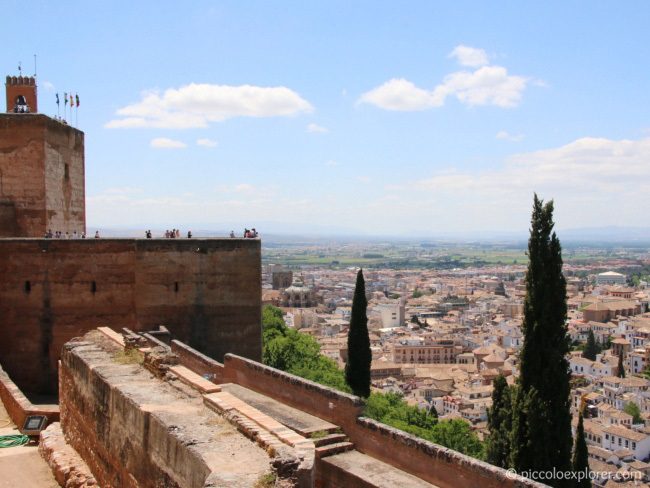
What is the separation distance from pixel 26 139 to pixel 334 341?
70.4m

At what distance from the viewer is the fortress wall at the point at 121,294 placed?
1443 centimetres

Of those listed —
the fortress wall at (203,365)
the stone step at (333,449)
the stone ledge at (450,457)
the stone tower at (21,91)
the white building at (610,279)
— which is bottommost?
the white building at (610,279)

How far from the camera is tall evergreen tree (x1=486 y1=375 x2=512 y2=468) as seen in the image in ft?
51.2

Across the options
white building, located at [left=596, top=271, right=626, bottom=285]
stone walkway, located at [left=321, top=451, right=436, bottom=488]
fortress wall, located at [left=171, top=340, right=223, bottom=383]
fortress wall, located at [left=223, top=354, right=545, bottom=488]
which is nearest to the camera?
fortress wall, located at [left=223, top=354, right=545, bottom=488]

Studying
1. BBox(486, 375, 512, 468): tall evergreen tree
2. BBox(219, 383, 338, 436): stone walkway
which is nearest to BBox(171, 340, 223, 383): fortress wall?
BBox(219, 383, 338, 436): stone walkway

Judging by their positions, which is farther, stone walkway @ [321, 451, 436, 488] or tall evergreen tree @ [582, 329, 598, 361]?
tall evergreen tree @ [582, 329, 598, 361]

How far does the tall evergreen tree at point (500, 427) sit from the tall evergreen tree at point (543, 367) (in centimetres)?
128

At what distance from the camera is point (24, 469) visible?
9.34 metres

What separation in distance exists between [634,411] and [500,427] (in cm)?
5053

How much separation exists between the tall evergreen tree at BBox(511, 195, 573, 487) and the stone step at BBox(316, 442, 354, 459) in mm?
5150

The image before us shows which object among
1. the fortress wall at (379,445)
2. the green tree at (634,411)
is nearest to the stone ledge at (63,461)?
the fortress wall at (379,445)

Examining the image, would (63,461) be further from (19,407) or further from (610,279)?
(610,279)

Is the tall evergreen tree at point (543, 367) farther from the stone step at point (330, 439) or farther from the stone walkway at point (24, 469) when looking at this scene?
the stone walkway at point (24, 469)

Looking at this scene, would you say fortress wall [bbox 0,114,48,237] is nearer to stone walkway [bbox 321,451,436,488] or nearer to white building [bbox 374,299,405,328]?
stone walkway [bbox 321,451,436,488]
